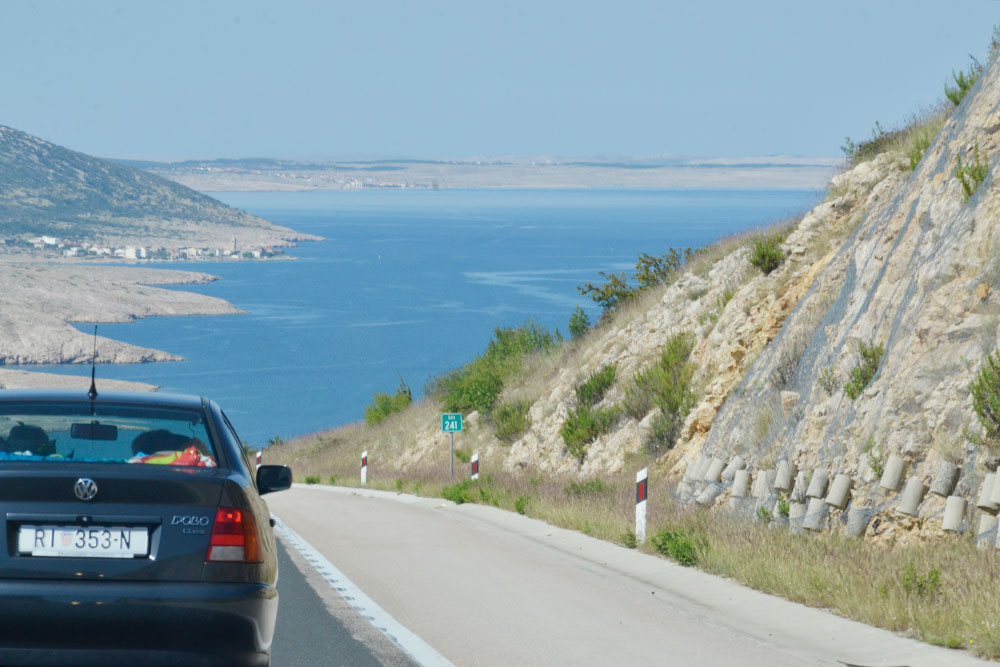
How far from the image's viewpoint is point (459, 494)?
21.5m

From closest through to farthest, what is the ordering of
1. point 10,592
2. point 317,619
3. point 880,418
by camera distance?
point 10,592 → point 317,619 → point 880,418

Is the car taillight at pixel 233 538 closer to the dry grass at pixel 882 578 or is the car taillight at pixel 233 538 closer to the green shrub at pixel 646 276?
the dry grass at pixel 882 578

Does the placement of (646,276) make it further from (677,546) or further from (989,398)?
(989,398)

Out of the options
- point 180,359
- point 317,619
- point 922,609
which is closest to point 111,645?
point 317,619

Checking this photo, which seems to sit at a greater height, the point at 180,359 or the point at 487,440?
the point at 487,440

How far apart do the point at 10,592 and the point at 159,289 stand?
174961 mm

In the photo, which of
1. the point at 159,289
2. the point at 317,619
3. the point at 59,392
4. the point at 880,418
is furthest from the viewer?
the point at 159,289

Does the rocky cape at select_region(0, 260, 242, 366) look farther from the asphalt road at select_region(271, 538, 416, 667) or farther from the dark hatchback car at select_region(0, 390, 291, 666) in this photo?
the dark hatchback car at select_region(0, 390, 291, 666)

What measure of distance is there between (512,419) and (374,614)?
23238mm

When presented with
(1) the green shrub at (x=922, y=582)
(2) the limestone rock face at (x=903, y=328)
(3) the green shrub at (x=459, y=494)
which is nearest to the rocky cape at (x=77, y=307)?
(3) the green shrub at (x=459, y=494)

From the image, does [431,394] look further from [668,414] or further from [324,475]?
[668,414]

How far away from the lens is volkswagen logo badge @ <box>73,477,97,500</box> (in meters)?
5.37

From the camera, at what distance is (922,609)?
8.12 meters

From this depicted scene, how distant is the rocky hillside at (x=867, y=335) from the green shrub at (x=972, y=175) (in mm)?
97
